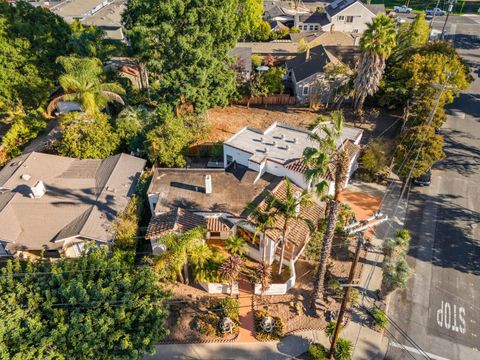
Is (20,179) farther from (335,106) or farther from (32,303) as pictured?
(335,106)

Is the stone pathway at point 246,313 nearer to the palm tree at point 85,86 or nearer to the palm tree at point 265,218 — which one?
the palm tree at point 265,218

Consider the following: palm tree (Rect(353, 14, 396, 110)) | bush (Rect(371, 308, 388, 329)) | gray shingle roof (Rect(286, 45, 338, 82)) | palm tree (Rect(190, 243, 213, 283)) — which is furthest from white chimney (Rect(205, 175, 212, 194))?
gray shingle roof (Rect(286, 45, 338, 82))

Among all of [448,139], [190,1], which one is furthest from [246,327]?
[448,139]

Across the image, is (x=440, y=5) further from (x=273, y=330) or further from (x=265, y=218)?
(x=273, y=330)

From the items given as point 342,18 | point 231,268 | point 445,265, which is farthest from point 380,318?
point 342,18

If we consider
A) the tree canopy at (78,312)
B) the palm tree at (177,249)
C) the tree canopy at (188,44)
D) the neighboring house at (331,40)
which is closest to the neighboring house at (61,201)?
the palm tree at (177,249)

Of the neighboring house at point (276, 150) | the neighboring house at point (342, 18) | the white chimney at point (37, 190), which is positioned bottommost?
the white chimney at point (37, 190)

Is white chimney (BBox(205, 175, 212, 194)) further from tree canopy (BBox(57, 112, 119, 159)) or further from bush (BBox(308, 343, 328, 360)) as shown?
bush (BBox(308, 343, 328, 360))
